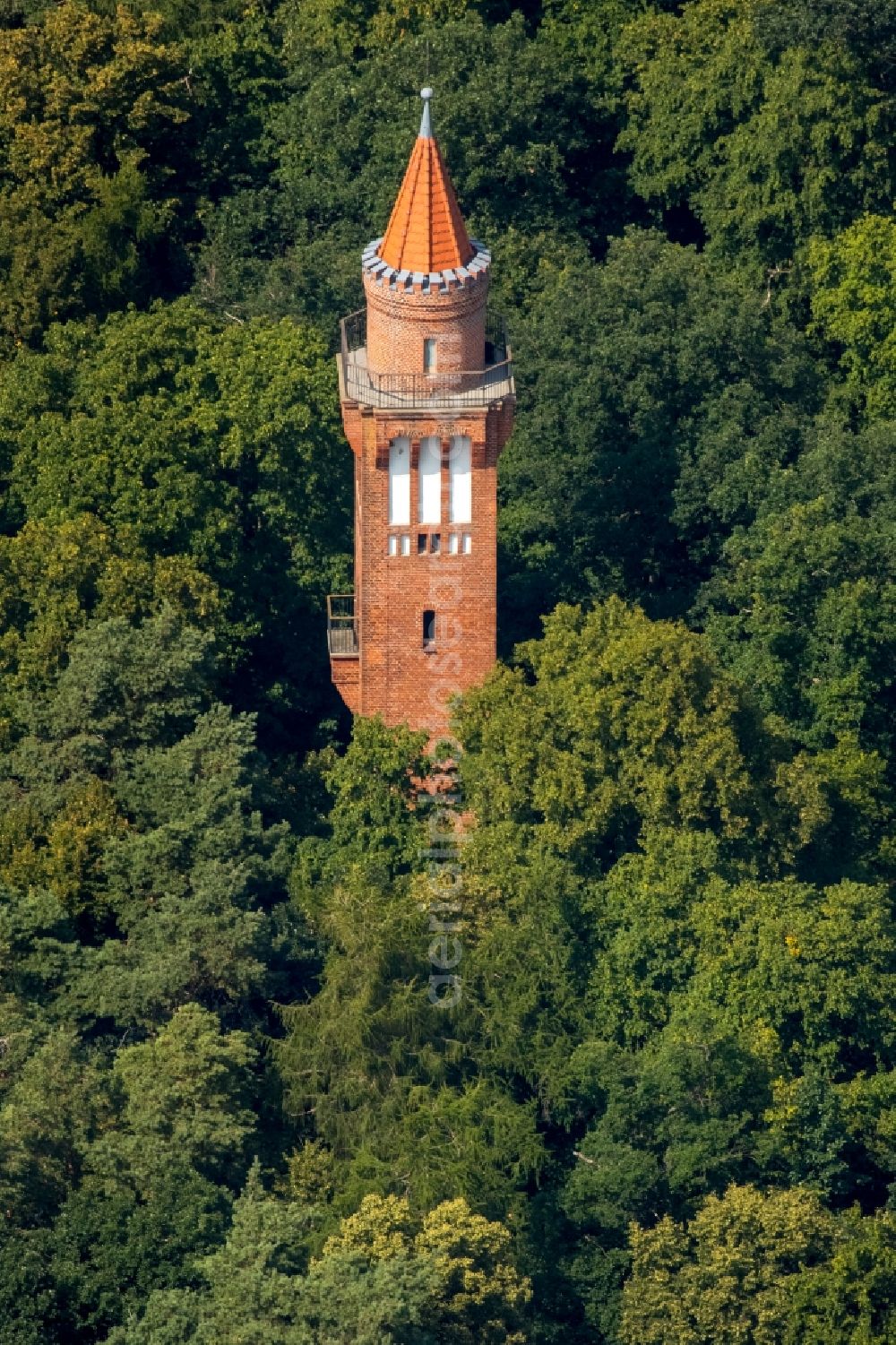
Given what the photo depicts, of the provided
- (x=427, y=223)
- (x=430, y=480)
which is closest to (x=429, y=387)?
(x=430, y=480)

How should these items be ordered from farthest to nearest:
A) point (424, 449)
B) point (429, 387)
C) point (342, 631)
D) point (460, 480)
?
point (342, 631), point (460, 480), point (424, 449), point (429, 387)

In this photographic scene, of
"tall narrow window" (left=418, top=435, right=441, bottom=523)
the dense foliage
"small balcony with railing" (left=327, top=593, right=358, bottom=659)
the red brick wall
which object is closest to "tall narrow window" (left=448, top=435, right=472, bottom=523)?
the red brick wall

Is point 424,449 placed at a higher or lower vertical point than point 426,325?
lower

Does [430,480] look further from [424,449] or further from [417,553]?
[417,553]

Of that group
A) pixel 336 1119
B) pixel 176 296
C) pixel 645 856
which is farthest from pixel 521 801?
pixel 176 296

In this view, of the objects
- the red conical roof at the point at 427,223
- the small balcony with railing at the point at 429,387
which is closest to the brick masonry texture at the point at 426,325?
the small balcony with railing at the point at 429,387

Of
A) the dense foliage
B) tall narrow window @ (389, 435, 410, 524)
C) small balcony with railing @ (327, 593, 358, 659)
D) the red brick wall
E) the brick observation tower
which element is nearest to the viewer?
the dense foliage

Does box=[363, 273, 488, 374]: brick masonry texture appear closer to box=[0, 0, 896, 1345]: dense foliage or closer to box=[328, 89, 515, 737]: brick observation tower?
box=[328, 89, 515, 737]: brick observation tower

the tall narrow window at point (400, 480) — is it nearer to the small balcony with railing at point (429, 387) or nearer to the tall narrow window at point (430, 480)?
the tall narrow window at point (430, 480)
